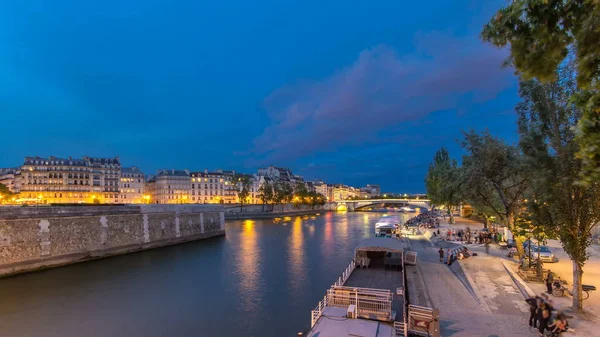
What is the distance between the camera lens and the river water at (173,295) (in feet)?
57.2

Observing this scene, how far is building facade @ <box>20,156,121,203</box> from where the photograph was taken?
96438 millimetres

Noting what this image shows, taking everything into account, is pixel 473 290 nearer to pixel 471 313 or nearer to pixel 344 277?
pixel 471 313

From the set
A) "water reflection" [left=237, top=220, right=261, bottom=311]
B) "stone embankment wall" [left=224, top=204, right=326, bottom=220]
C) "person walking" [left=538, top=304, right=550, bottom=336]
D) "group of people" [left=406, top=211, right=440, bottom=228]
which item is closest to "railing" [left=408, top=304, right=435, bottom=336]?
"person walking" [left=538, top=304, right=550, bottom=336]

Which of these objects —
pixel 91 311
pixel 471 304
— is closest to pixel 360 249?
pixel 471 304

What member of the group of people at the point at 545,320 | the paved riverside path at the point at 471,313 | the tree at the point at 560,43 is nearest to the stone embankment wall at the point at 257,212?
the paved riverside path at the point at 471,313

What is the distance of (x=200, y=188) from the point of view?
13225cm

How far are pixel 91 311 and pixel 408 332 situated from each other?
18.8 m

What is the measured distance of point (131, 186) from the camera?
382 feet

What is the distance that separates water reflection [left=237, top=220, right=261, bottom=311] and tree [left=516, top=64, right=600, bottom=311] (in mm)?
16654

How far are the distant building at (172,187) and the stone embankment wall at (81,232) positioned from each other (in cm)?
8070

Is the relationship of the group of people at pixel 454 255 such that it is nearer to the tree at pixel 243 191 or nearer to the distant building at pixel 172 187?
the tree at pixel 243 191

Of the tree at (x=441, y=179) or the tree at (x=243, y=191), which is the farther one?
the tree at (x=243, y=191)

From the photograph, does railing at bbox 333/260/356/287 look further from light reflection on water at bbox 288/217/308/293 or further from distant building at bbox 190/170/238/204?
distant building at bbox 190/170/238/204

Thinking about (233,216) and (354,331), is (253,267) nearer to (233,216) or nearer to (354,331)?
(354,331)
